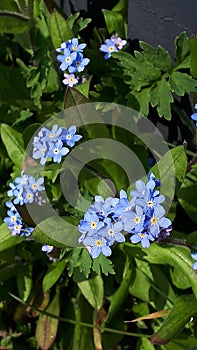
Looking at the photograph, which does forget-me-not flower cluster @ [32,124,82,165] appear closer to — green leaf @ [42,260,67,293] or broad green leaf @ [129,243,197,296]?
broad green leaf @ [129,243,197,296]

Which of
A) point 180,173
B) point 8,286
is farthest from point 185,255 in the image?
point 8,286

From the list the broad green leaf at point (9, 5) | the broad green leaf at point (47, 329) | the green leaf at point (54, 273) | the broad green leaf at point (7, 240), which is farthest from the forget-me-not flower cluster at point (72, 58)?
the broad green leaf at point (47, 329)

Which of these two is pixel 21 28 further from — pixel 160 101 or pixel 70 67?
pixel 160 101

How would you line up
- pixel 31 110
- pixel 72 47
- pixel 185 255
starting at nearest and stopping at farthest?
pixel 185 255 < pixel 72 47 < pixel 31 110

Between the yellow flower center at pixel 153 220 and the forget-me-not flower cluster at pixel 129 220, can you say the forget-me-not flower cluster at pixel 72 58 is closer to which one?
the forget-me-not flower cluster at pixel 129 220

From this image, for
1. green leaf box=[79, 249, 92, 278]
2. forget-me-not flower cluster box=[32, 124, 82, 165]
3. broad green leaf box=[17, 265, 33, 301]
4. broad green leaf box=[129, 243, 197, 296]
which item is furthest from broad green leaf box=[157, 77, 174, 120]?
broad green leaf box=[17, 265, 33, 301]
